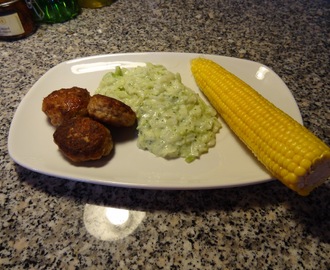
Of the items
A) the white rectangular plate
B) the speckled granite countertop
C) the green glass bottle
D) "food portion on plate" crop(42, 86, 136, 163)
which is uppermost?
the green glass bottle

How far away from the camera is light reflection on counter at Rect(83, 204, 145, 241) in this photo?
0.83 meters

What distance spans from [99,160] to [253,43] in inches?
41.1

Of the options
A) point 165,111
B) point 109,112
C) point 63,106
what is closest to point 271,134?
point 165,111

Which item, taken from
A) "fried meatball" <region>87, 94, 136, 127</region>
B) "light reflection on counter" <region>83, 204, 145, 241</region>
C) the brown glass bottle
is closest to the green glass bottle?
the brown glass bottle

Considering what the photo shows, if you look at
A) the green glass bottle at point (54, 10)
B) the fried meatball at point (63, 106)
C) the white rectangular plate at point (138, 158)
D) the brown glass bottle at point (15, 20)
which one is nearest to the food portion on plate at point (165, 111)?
the white rectangular plate at point (138, 158)

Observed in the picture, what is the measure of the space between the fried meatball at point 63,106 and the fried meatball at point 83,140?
51mm

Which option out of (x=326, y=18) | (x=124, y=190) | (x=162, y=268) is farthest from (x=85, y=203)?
(x=326, y=18)

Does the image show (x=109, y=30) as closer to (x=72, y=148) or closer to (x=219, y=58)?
(x=219, y=58)

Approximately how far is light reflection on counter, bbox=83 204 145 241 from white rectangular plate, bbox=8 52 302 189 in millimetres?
114

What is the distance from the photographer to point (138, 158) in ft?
3.01

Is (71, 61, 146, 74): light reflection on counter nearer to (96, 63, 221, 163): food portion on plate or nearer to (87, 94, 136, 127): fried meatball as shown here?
(96, 63, 221, 163): food portion on plate

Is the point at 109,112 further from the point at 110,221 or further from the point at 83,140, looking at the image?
the point at 110,221

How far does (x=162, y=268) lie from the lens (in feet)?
2.54

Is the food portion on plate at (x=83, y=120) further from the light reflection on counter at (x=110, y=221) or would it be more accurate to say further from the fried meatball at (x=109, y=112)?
the light reflection on counter at (x=110, y=221)
